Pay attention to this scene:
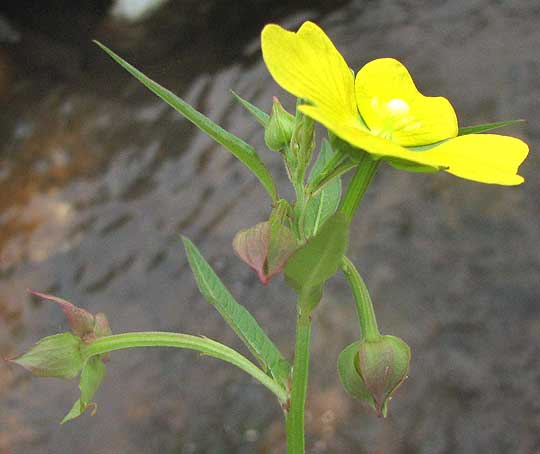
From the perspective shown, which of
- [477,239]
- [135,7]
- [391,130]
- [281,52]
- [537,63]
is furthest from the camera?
[135,7]

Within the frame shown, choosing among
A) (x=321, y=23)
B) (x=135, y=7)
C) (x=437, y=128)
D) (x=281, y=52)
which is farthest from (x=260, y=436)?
(x=135, y=7)

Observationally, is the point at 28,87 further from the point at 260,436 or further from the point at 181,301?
the point at 260,436

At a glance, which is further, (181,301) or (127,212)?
(127,212)

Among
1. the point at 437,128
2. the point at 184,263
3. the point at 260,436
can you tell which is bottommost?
the point at 260,436

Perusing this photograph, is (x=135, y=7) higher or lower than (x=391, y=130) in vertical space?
lower

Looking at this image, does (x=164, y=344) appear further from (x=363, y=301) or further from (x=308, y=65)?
(x=308, y=65)

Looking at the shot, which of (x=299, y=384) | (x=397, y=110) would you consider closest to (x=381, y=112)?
(x=397, y=110)

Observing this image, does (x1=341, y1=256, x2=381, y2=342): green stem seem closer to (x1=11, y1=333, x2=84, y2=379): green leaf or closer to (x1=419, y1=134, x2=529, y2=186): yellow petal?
(x1=419, y1=134, x2=529, y2=186): yellow petal
